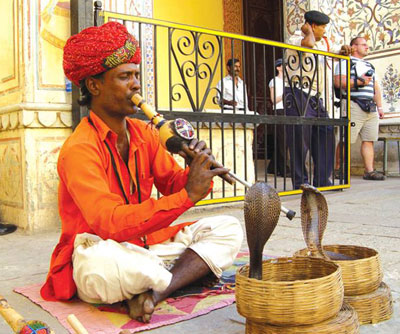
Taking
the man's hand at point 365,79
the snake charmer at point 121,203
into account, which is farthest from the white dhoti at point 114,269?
the man's hand at point 365,79

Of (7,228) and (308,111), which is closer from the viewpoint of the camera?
(7,228)

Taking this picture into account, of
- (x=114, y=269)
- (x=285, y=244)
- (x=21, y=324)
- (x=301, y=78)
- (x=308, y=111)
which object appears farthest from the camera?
(x=308, y=111)

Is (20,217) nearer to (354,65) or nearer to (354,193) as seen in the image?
(354,193)

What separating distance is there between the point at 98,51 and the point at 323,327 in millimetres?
1295

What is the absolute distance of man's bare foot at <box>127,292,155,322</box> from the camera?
6.14 ft

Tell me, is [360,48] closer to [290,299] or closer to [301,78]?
[301,78]

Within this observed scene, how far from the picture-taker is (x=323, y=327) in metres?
1.55

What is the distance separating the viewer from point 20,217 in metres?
3.80

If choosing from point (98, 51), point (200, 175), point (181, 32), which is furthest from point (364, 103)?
point (200, 175)

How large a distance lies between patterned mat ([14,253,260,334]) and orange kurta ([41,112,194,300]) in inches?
3.7

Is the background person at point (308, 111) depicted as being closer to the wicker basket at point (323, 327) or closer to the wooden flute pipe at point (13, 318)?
the wicker basket at point (323, 327)

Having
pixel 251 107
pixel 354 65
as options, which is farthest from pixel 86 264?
pixel 251 107

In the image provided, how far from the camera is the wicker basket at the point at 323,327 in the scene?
155cm

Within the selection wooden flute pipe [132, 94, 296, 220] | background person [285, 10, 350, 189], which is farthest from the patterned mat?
background person [285, 10, 350, 189]
